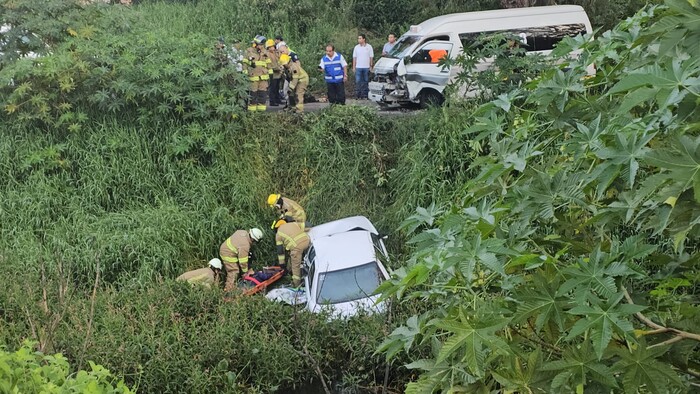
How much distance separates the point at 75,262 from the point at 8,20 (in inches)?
189

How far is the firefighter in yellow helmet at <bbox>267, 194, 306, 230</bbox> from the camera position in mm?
11289

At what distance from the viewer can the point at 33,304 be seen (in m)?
8.27

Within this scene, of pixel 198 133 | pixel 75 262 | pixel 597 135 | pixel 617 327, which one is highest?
pixel 597 135

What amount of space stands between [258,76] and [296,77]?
0.85 metres

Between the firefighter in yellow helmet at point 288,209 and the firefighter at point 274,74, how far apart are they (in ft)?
11.1

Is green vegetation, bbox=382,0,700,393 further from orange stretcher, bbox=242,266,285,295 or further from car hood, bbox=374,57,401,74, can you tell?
car hood, bbox=374,57,401,74

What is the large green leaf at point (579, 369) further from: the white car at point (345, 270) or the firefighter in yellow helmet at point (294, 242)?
the firefighter in yellow helmet at point (294, 242)

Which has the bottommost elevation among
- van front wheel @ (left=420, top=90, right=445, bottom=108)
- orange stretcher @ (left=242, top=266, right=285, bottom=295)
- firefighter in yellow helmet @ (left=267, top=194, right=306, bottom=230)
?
orange stretcher @ (left=242, top=266, right=285, bottom=295)

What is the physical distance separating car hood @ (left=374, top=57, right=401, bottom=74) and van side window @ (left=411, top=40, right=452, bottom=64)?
1.40 feet

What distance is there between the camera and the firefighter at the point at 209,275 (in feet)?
33.3

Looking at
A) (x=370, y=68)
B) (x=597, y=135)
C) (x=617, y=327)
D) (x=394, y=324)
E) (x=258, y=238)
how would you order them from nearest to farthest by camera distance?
(x=617, y=327) → (x=597, y=135) → (x=394, y=324) → (x=258, y=238) → (x=370, y=68)

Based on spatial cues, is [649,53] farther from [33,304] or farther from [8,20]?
[8,20]

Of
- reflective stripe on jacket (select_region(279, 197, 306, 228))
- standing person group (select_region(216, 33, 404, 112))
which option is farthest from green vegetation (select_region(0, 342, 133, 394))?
standing person group (select_region(216, 33, 404, 112))

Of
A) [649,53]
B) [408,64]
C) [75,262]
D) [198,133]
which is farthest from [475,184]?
[408,64]
